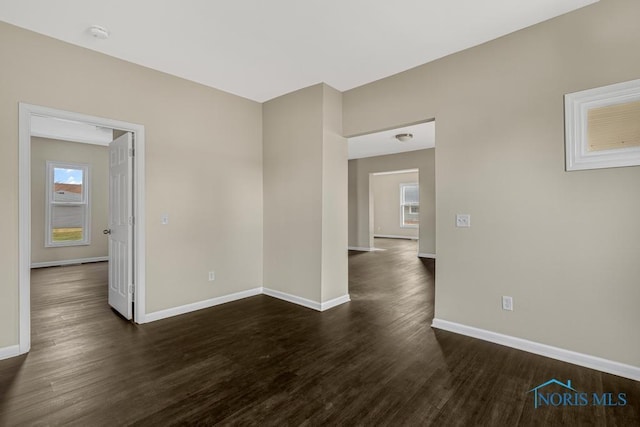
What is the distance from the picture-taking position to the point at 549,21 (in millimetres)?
2553

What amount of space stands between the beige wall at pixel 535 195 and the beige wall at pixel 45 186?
7639mm

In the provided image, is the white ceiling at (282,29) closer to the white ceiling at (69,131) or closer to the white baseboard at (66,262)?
the white ceiling at (69,131)

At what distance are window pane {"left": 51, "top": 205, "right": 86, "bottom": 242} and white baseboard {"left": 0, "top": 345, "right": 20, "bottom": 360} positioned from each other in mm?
5371

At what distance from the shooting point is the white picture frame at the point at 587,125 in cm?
224

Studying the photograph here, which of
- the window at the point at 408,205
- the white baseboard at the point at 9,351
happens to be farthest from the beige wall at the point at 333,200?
the window at the point at 408,205

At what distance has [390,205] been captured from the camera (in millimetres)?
12688

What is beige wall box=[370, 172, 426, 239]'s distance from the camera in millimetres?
12352

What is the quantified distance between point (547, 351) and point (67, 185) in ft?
30.1

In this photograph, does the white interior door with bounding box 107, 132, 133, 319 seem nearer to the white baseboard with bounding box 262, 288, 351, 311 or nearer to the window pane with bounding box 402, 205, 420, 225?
the white baseboard with bounding box 262, 288, 351, 311

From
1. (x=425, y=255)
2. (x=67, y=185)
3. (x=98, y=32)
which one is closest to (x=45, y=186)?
(x=67, y=185)

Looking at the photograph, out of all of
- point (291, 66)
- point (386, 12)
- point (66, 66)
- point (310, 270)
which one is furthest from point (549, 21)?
point (66, 66)

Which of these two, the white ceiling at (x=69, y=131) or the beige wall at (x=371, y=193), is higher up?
the white ceiling at (x=69, y=131)

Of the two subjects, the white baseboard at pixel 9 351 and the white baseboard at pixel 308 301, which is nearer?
the white baseboard at pixel 9 351

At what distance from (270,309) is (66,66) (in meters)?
3.35
